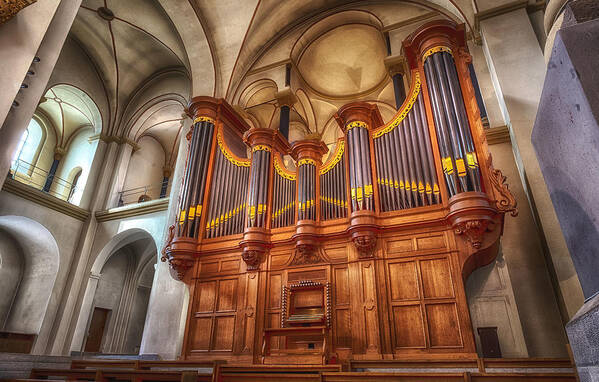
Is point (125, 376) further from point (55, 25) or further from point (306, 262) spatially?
point (55, 25)

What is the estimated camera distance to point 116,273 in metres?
13.1

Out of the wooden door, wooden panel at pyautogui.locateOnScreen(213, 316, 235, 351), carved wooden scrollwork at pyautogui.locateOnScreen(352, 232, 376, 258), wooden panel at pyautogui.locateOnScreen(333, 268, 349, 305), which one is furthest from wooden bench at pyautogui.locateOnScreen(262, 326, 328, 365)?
the wooden door

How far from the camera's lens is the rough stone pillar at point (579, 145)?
1181 millimetres

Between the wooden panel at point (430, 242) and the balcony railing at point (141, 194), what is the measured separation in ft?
32.3

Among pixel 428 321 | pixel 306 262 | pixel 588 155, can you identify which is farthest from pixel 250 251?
pixel 588 155

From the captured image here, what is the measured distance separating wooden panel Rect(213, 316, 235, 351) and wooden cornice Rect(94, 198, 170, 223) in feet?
16.0

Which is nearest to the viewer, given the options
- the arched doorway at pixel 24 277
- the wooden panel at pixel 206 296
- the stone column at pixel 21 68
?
the stone column at pixel 21 68

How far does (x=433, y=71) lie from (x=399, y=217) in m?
2.82

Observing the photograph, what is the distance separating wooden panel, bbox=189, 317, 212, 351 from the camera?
251 inches

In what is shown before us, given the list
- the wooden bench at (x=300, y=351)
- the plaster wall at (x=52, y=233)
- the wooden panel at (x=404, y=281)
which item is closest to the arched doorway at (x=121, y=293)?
the plaster wall at (x=52, y=233)

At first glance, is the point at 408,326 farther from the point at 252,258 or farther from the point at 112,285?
the point at 112,285

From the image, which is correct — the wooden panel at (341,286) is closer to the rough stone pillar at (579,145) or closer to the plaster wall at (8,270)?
the rough stone pillar at (579,145)

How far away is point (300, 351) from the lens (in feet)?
17.5

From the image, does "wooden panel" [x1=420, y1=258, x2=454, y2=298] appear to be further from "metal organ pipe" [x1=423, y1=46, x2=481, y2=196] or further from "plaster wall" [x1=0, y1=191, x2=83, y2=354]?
"plaster wall" [x1=0, y1=191, x2=83, y2=354]
